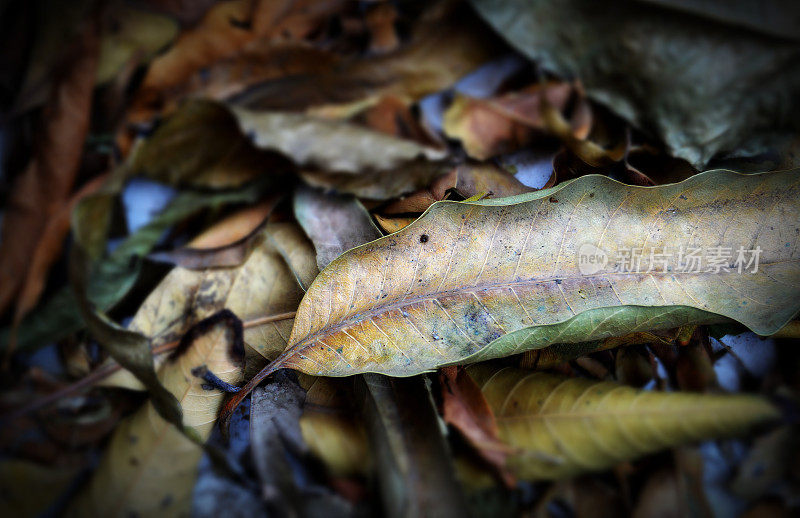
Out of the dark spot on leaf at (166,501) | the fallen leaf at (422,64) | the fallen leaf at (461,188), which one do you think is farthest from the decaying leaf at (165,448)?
the fallen leaf at (422,64)

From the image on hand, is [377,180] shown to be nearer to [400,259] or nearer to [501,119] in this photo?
[400,259]

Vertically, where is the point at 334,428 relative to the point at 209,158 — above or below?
below

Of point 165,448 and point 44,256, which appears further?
point 44,256

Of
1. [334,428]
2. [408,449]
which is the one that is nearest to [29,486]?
[334,428]

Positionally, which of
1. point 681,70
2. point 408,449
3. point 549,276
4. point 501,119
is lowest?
point 408,449

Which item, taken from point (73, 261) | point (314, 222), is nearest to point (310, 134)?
point (314, 222)

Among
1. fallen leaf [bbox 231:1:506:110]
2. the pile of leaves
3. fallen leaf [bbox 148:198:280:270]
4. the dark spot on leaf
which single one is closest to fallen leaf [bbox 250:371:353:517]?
the pile of leaves
